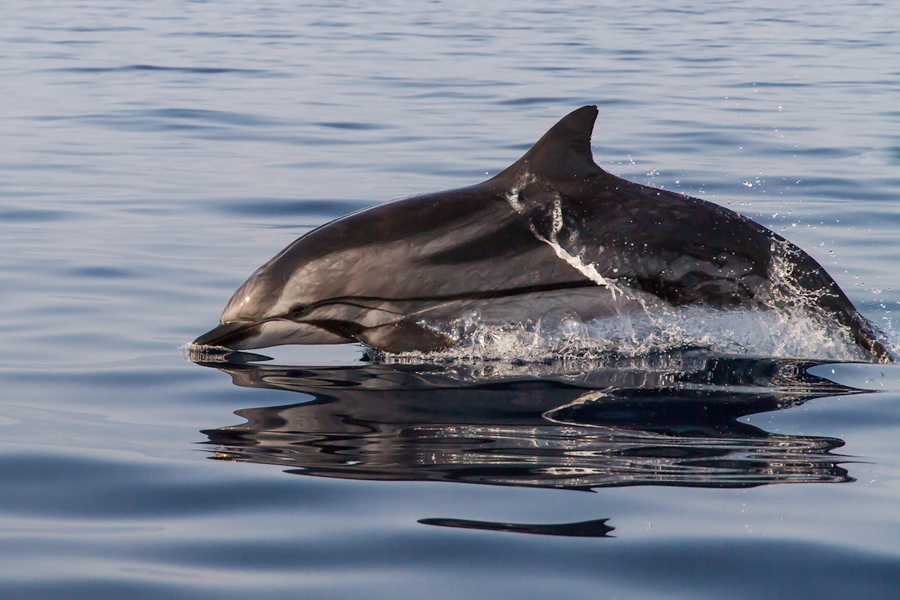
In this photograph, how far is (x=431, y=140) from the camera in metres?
15.5

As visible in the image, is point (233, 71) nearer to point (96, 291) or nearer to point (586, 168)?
point (96, 291)

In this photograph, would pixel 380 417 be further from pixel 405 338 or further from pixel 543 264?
pixel 543 264

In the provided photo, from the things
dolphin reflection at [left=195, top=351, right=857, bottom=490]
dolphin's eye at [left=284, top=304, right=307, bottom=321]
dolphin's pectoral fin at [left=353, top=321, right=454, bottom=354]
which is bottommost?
dolphin reflection at [left=195, top=351, right=857, bottom=490]

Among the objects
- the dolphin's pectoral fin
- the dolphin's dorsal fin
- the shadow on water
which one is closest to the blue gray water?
the shadow on water

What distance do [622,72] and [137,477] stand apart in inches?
760

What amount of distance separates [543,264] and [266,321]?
182 cm

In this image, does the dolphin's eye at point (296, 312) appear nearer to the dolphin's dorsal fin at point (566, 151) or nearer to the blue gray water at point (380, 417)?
the blue gray water at point (380, 417)

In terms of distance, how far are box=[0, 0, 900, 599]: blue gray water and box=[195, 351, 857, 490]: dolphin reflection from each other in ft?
0.07

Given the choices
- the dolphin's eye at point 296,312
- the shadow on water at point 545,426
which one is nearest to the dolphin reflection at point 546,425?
the shadow on water at point 545,426

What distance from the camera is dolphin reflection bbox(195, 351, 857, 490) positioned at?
468 cm

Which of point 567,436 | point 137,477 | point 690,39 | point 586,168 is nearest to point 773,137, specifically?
point 586,168

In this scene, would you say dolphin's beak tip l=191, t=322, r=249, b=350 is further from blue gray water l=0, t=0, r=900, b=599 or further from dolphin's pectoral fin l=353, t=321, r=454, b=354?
dolphin's pectoral fin l=353, t=321, r=454, b=354

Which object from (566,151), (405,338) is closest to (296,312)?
(405,338)

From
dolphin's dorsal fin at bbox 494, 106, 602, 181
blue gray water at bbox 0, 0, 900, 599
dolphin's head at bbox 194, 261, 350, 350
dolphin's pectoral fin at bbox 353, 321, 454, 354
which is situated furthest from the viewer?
dolphin's head at bbox 194, 261, 350, 350
